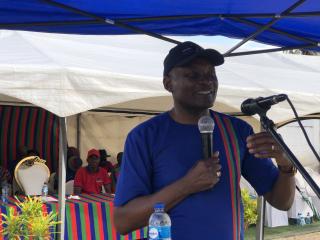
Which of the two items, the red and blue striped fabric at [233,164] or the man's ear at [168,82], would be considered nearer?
the red and blue striped fabric at [233,164]

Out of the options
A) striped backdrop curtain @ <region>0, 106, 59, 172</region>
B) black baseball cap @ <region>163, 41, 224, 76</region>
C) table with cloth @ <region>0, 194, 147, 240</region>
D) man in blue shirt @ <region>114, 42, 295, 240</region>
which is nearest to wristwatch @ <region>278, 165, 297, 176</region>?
man in blue shirt @ <region>114, 42, 295, 240</region>

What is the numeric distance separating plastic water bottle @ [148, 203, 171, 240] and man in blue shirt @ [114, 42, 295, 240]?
0.11m

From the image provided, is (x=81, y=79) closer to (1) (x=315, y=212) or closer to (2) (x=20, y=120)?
(2) (x=20, y=120)

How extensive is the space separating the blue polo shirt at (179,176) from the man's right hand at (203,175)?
10cm

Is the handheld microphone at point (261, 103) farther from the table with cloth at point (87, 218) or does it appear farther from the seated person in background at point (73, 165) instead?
the seated person in background at point (73, 165)

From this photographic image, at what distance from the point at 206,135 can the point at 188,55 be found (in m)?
0.32

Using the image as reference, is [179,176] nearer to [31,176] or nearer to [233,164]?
[233,164]

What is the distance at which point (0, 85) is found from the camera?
4.05m

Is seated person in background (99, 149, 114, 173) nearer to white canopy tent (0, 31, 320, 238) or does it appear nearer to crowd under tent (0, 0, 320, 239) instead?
white canopy tent (0, 31, 320, 238)

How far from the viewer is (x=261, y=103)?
5.08 feet

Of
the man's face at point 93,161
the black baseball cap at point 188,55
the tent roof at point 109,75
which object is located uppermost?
the tent roof at point 109,75

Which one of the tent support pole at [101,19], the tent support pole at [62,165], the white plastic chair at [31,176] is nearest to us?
the tent support pole at [101,19]

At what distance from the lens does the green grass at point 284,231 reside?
8605 millimetres

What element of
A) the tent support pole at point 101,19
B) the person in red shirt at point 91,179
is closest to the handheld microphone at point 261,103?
the tent support pole at point 101,19
